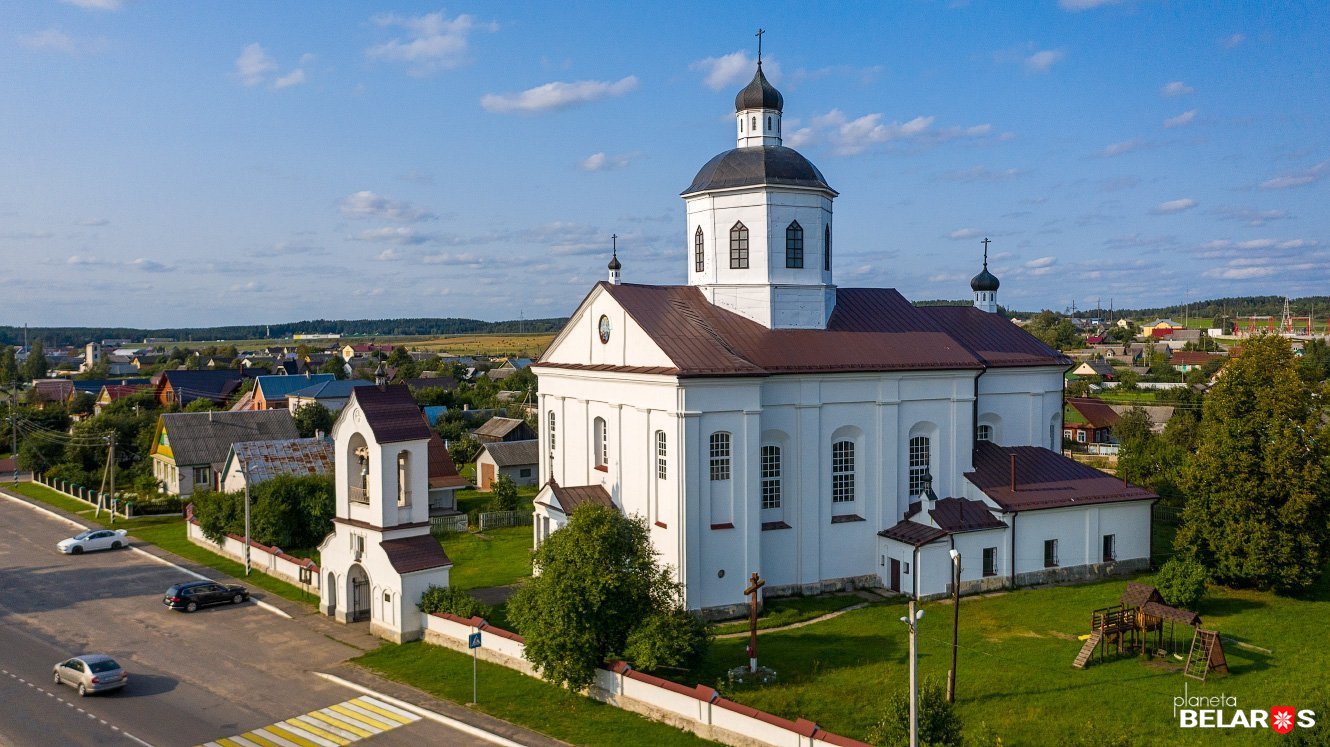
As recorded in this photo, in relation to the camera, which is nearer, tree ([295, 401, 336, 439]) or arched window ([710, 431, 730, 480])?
arched window ([710, 431, 730, 480])

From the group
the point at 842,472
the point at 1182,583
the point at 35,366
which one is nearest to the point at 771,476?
the point at 842,472

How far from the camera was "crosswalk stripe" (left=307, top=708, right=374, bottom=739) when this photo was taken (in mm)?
20219

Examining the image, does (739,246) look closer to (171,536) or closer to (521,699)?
(521,699)

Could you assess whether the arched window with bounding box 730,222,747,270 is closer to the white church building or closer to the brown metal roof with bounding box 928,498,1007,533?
the white church building

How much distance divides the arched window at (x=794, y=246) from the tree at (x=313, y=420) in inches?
1658

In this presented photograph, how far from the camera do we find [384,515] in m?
26.6

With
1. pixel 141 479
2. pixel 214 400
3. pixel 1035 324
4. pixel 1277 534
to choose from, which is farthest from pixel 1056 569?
pixel 1035 324

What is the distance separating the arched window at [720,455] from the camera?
28156 millimetres

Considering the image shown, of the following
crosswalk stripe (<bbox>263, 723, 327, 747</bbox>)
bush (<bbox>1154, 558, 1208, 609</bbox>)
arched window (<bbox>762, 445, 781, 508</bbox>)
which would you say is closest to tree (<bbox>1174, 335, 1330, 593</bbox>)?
bush (<bbox>1154, 558, 1208, 609</bbox>)

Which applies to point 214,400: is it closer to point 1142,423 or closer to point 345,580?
point 345,580

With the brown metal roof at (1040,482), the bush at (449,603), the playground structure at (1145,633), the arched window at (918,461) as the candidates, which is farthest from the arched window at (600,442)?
the playground structure at (1145,633)

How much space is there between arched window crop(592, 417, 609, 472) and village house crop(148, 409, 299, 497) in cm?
2716

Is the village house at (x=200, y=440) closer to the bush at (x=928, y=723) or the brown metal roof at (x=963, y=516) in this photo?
the brown metal roof at (x=963, y=516)

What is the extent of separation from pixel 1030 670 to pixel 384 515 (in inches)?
715
